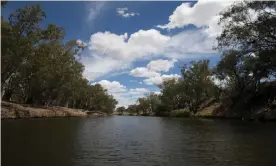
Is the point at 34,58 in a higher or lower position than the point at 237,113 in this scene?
higher

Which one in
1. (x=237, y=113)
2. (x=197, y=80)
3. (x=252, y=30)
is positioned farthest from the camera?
(x=197, y=80)

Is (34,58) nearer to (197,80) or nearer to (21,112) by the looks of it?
(21,112)

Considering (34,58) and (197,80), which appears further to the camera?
(197,80)

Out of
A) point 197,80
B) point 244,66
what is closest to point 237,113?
point 244,66

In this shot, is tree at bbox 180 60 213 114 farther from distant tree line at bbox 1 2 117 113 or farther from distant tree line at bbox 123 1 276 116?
distant tree line at bbox 1 2 117 113

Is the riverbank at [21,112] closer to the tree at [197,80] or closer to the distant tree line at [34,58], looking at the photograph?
the distant tree line at [34,58]

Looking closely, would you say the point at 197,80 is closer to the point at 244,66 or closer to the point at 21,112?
the point at 244,66

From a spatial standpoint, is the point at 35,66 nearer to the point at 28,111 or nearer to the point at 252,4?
the point at 28,111

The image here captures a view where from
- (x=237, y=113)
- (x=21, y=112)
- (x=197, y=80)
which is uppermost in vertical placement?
(x=197, y=80)

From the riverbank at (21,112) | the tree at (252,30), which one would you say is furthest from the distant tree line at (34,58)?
the tree at (252,30)

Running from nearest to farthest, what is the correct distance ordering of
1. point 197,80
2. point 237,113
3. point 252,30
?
1. point 252,30
2. point 237,113
3. point 197,80

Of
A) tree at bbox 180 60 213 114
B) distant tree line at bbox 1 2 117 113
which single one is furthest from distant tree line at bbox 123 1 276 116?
distant tree line at bbox 1 2 117 113

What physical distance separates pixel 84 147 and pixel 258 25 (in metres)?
34.6

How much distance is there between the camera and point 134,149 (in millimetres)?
20281
